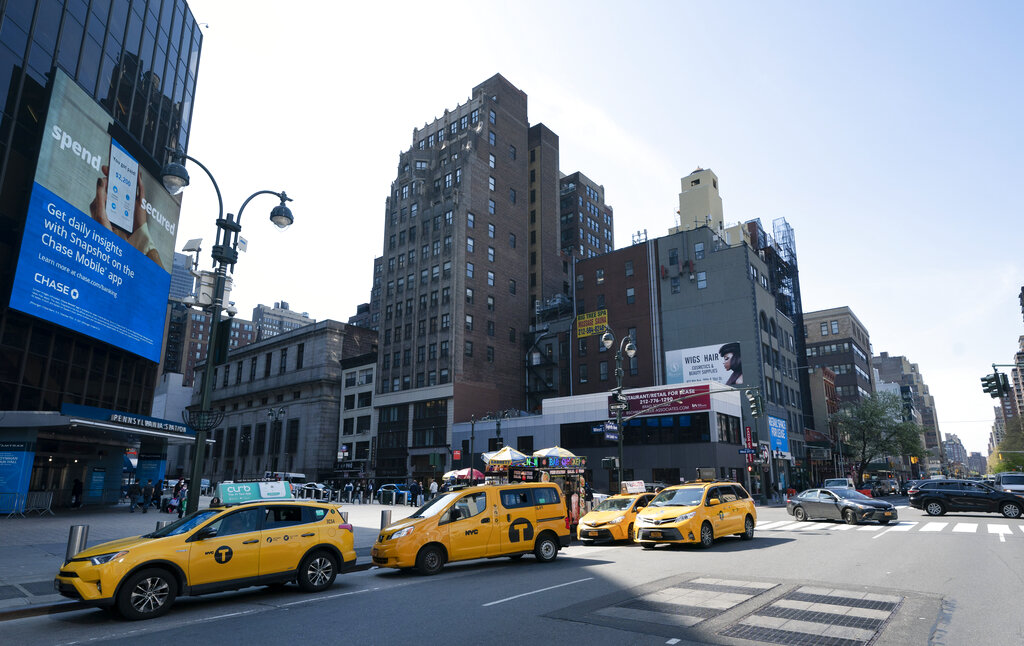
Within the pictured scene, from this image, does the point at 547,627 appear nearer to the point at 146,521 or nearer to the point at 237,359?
the point at 146,521

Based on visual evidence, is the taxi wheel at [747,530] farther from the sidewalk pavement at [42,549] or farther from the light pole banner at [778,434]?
the light pole banner at [778,434]

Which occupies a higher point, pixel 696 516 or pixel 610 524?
pixel 696 516

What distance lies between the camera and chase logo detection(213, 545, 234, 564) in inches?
403

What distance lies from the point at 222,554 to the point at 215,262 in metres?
7.35

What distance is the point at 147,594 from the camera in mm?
9359

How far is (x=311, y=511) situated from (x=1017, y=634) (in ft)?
37.0

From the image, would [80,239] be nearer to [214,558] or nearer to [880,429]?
[214,558]

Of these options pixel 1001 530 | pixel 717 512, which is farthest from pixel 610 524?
pixel 1001 530

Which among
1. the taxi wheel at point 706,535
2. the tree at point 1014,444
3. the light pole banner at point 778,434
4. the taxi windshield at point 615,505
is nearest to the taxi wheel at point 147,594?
the taxi wheel at point 706,535

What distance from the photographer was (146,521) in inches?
1046

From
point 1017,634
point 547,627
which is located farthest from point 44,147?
point 1017,634

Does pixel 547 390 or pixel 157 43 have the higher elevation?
pixel 157 43

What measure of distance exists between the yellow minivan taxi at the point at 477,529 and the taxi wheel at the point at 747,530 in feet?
22.2

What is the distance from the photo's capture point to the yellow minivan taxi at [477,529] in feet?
43.2
